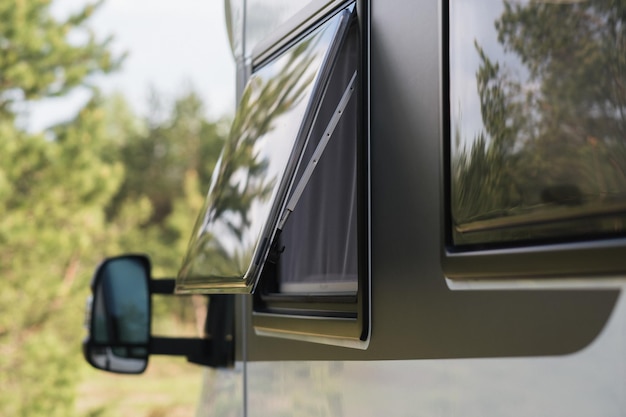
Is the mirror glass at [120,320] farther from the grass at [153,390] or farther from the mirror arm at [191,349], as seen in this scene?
the grass at [153,390]

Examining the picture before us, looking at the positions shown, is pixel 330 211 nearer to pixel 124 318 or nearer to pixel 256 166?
pixel 256 166

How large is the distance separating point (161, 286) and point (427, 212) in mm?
1774

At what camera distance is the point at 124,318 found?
10.2 ft

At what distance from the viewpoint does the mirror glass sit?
3080 millimetres

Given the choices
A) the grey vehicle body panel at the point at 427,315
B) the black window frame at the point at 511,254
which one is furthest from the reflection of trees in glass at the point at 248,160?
the black window frame at the point at 511,254

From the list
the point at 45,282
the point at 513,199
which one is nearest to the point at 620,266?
the point at 513,199

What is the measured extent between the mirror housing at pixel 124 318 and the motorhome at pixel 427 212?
465 mm

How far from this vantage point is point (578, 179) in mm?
1067

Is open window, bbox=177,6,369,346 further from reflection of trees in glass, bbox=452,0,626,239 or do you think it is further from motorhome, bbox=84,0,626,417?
reflection of trees in glass, bbox=452,0,626,239

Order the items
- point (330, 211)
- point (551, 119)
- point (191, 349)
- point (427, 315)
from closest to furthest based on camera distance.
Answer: point (551, 119) < point (427, 315) < point (330, 211) < point (191, 349)

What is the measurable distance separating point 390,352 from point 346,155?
21.6 inches

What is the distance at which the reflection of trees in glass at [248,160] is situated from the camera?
209 cm

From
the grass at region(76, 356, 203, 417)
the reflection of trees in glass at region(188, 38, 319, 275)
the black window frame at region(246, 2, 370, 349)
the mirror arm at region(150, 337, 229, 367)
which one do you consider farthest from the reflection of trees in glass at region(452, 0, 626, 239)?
the grass at region(76, 356, 203, 417)

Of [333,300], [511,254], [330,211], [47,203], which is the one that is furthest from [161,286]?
[47,203]
